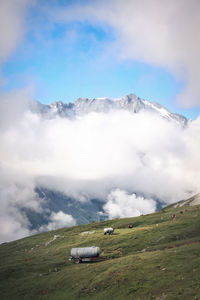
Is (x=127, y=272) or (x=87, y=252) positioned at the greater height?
(x=87, y=252)

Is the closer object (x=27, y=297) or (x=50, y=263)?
(x=27, y=297)

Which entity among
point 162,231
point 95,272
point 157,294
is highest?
point 162,231

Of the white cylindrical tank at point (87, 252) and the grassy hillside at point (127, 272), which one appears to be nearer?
the grassy hillside at point (127, 272)

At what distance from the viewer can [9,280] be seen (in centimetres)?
8388

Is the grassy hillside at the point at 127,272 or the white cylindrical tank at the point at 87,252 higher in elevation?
the white cylindrical tank at the point at 87,252

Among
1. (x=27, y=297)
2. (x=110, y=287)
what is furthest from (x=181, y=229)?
(x=27, y=297)

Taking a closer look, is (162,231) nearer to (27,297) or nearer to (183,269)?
(183,269)

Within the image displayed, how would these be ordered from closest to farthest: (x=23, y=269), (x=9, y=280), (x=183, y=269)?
(x=183, y=269)
(x=9, y=280)
(x=23, y=269)

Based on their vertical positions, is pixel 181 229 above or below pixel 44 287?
above

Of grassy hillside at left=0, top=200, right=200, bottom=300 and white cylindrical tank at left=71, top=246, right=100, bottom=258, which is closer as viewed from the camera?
grassy hillside at left=0, top=200, right=200, bottom=300

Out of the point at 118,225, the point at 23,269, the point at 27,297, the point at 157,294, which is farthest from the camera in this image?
the point at 118,225

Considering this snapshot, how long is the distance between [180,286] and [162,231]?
48.6 m

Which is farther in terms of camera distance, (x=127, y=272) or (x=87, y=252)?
(x=87, y=252)

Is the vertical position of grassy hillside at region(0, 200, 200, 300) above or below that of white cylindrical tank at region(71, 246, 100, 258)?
below
